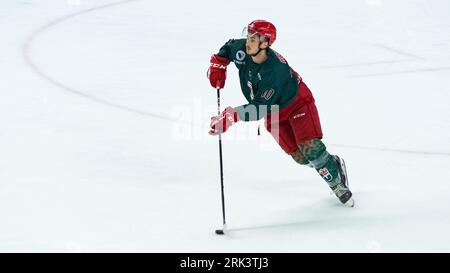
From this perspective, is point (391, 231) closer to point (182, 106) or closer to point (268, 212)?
point (268, 212)

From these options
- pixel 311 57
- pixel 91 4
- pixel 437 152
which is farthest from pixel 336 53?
pixel 91 4

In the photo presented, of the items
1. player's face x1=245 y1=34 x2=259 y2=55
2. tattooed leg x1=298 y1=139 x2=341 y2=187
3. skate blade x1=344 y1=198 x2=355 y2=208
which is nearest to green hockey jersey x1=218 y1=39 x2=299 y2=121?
player's face x1=245 y1=34 x2=259 y2=55

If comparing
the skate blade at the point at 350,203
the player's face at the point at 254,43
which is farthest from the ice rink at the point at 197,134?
the player's face at the point at 254,43

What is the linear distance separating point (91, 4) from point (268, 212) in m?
6.88

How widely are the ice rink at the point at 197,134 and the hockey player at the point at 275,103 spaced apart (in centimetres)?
35

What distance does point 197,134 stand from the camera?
7371mm

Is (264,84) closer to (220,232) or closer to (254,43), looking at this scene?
(254,43)

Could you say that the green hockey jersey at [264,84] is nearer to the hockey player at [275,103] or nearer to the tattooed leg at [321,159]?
the hockey player at [275,103]

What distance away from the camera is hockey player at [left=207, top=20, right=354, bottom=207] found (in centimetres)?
539

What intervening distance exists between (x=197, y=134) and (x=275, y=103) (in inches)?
75.5

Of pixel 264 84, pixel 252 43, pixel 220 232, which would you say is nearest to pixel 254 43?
pixel 252 43

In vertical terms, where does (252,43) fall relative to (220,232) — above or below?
above

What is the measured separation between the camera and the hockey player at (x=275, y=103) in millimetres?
5391

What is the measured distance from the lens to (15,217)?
550 cm
